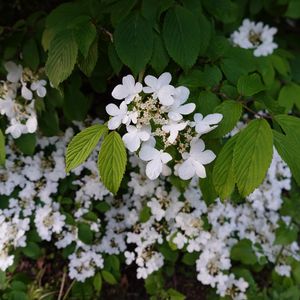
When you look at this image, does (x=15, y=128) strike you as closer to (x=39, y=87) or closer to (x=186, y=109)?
(x=39, y=87)

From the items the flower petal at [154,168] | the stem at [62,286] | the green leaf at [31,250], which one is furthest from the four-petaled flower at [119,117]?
the stem at [62,286]

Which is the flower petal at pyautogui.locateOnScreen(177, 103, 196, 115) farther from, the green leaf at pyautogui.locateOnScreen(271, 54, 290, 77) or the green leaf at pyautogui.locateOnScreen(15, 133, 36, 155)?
the green leaf at pyautogui.locateOnScreen(271, 54, 290, 77)

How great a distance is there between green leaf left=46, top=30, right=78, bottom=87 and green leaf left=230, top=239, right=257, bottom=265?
1.11m

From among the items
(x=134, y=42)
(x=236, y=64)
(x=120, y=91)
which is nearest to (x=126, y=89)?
(x=120, y=91)

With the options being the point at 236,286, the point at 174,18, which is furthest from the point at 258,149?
the point at 236,286

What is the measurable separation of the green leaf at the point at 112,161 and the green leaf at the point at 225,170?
0.23 metres

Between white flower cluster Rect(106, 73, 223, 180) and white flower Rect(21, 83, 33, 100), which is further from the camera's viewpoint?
white flower Rect(21, 83, 33, 100)

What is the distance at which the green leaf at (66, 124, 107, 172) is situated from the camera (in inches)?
39.6

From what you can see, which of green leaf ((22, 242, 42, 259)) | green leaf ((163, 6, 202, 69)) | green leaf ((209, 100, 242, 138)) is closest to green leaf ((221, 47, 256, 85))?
green leaf ((163, 6, 202, 69))

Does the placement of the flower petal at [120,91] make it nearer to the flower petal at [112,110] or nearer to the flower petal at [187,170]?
the flower petal at [112,110]

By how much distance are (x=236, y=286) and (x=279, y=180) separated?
0.57m

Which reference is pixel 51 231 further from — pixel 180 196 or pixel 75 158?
pixel 75 158

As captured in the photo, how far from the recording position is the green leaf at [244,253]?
1.82 metres

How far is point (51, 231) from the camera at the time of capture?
5.62 ft
